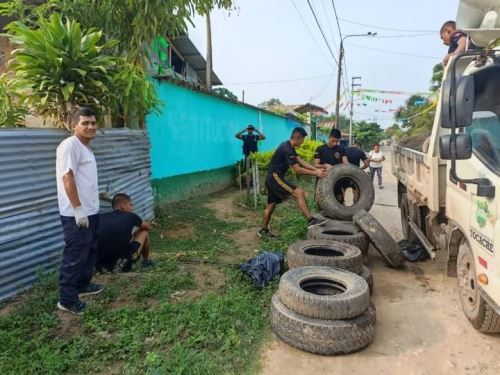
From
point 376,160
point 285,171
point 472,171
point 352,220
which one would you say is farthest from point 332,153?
point 376,160

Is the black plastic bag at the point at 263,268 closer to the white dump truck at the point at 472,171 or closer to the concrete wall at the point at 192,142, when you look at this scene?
the white dump truck at the point at 472,171

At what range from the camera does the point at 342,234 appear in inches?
204

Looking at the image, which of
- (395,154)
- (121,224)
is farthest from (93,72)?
(395,154)

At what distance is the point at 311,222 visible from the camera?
230 inches

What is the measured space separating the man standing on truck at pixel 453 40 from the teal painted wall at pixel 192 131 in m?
5.06

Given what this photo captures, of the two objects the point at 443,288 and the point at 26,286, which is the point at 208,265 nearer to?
the point at 26,286

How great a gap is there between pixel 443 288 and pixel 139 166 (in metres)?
4.69

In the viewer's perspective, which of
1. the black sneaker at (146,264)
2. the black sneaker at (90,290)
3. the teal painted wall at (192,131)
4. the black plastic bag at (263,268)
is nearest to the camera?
the black sneaker at (90,290)

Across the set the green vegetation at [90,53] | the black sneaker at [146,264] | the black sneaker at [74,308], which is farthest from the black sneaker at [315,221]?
the black sneaker at [74,308]

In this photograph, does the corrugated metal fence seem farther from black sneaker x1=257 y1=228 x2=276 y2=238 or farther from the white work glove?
black sneaker x1=257 y1=228 x2=276 y2=238

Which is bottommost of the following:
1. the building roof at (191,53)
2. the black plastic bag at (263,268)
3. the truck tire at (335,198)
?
the black plastic bag at (263,268)

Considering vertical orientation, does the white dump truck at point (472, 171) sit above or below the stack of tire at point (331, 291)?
above

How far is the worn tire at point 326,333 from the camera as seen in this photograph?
2.89 metres

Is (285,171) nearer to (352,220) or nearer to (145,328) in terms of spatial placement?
(352,220)
